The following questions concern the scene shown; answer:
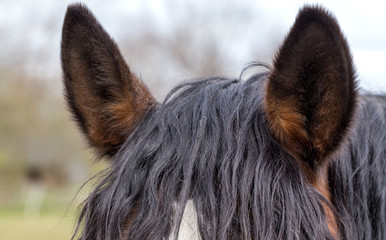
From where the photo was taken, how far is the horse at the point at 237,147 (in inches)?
73.4

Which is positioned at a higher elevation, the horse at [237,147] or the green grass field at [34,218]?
the horse at [237,147]

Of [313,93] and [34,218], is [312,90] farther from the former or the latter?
[34,218]

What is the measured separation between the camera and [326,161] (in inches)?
79.1

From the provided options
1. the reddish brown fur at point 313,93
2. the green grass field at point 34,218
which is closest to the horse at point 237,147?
the reddish brown fur at point 313,93

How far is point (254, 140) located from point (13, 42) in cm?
3576

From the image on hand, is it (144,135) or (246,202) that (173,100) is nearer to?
(144,135)

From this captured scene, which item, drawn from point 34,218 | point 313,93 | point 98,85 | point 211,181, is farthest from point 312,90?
point 34,218

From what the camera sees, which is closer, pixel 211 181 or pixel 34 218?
pixel 211 181

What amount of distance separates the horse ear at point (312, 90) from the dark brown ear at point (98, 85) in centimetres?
72

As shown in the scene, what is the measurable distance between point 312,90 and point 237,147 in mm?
373

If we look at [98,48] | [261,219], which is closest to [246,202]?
[261,219]

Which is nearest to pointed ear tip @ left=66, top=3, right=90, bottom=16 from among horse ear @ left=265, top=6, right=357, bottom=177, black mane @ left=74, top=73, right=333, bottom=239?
black mane @ left=74, top=73, right=333, bottom=239

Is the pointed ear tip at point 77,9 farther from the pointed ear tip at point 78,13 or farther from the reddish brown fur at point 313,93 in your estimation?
the reddish brown fur at point 313,93

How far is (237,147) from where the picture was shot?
205 centimetres
